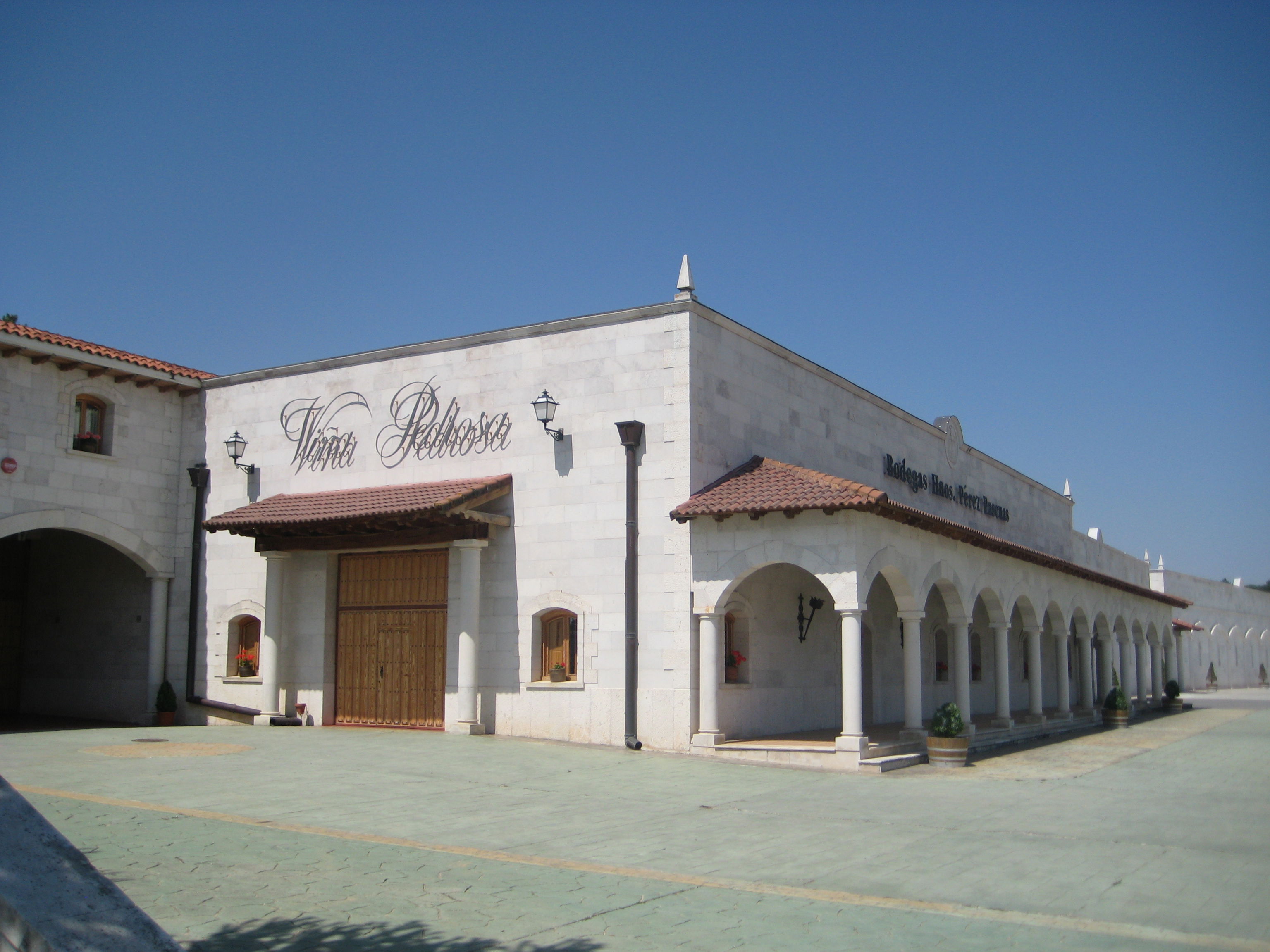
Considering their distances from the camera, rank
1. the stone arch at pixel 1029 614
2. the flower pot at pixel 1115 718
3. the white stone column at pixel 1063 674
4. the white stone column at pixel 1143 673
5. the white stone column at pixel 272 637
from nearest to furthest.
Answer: the white stone column at pixel 272 637 < the stone arch at pixel 1029 614 < the white stone column at pixel 1063 674 < the flower pot at pixel 1115 718 < the white stone column at pixel 1143 673

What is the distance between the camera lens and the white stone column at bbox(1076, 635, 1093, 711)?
91.7ft

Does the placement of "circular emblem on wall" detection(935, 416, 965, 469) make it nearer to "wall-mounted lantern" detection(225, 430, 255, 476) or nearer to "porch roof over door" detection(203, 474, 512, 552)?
"porch roof over door" detection(203, 474, 512, 552)

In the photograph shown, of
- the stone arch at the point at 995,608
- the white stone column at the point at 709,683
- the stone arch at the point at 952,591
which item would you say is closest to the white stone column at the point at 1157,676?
the stone arch at the point at 995,608

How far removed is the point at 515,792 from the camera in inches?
478

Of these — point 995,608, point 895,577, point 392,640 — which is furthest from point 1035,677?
point 392,640

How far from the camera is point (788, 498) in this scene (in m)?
15.6

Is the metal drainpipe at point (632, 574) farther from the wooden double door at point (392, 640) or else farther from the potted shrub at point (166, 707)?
the potted shrub at point (166, 707)

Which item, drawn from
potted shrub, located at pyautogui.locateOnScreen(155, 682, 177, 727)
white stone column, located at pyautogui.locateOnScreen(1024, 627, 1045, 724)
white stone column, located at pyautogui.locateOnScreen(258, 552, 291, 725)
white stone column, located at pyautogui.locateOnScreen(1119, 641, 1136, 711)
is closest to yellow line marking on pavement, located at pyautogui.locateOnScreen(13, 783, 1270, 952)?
white stone column, located at pyautogui.locateOnScreen(258, 552, 291, 725)

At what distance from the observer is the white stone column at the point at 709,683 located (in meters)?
16.2

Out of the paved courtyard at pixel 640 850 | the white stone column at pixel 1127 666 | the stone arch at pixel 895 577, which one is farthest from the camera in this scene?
the white stone column at pixel 1127 666

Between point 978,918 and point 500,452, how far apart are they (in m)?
13.0

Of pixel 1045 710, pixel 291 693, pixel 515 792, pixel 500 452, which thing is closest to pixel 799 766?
pixel 515 792

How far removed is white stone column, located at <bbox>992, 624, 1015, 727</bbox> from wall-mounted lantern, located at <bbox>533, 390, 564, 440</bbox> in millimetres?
9816

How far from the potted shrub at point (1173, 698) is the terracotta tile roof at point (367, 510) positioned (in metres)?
25.2
